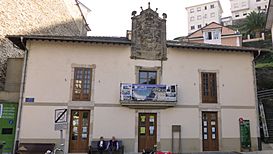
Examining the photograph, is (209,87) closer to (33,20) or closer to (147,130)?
(147,130)

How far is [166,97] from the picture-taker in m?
15.8

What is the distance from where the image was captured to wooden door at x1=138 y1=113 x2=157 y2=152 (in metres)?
16.0

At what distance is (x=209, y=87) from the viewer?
1723 centimetres

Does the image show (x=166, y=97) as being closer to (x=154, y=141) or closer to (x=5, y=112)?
(x=154, y=141)

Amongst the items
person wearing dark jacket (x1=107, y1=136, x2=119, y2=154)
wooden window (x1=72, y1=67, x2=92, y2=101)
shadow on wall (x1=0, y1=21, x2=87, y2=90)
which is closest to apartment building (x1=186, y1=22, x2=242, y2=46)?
shadow on wall (x1=0, y1=21, x2=87, y2=90)

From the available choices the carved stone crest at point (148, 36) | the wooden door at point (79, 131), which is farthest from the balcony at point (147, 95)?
the wooden door at point (79, 131)

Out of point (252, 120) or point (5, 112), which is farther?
point (252, 120)

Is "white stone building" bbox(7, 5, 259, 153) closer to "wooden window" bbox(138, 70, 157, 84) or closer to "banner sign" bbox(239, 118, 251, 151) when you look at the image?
"wooden window" bbox(138, 70, 157, 84)

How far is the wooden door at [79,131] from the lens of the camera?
15.3 metres

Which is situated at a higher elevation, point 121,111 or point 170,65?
point 170,65

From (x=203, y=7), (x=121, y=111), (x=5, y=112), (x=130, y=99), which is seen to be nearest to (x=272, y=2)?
(x=130, y=99)

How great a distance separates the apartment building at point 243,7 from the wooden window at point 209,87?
55.6 meters

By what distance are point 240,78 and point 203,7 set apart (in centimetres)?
A: 5644

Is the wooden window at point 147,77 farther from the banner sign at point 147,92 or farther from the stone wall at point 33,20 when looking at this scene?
the stone wall at point 33,20
